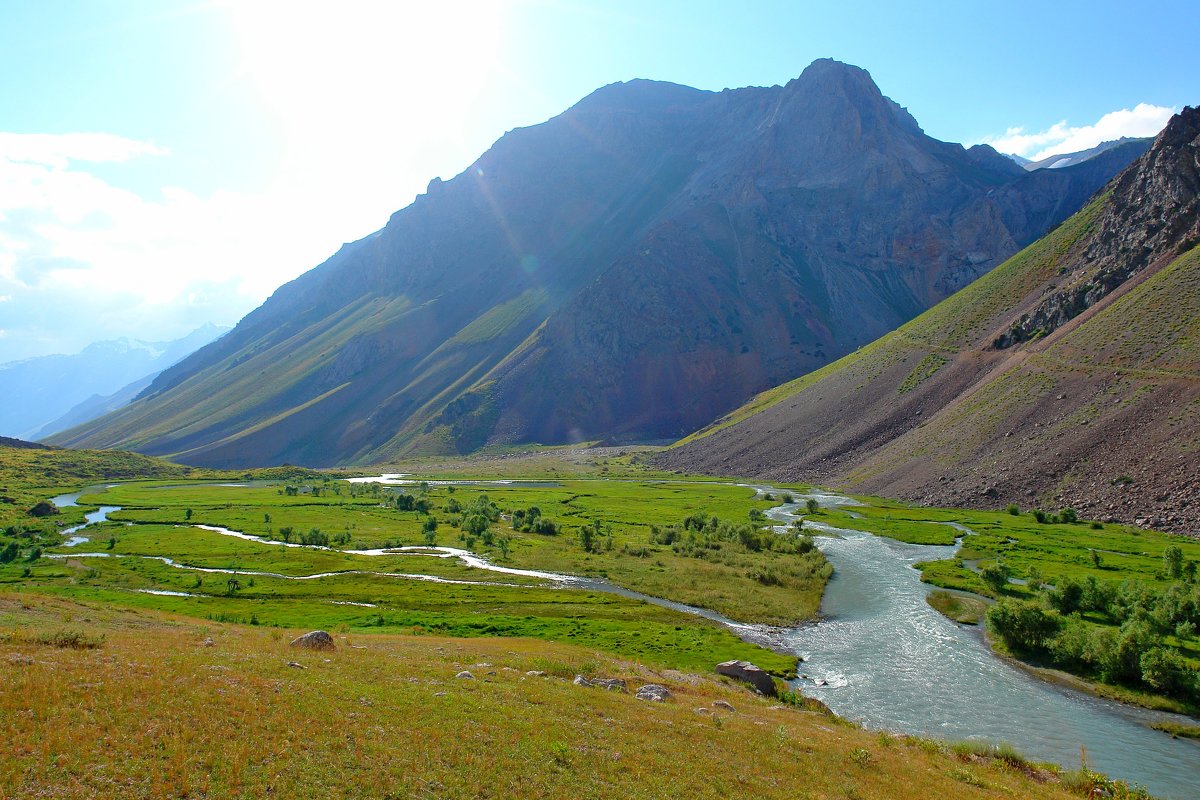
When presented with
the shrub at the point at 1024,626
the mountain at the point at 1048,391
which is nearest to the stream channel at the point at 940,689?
the shrub at the point at 1024,626

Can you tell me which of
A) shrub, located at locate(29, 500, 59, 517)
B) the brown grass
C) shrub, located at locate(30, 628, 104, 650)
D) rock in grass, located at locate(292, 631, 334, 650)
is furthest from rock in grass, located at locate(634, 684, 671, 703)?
shrub, located at locate(29, 500, 59, 517)

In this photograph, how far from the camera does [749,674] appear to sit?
120 ft

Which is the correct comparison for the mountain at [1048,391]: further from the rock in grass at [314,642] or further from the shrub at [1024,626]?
the rock in grass at [314,642]

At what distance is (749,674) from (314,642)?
79.3 ft

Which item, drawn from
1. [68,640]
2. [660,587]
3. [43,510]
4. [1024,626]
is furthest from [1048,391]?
[43,510]

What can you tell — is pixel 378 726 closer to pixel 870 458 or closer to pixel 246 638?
pixel 246 638

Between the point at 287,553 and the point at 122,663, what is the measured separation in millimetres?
58693

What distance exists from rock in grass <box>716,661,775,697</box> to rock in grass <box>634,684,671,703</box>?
8939 millimetres

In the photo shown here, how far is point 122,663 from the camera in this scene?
21359mm

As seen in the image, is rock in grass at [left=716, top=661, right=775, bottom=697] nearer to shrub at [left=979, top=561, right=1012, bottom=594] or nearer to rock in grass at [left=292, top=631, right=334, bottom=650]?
rock in grass at [left=292, top=631, right=334, bottom=650]

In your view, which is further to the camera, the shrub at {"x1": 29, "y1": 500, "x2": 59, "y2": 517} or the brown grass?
the shrub at {"x1": 29, "y1": 500, "x2": 59, "y2": 517}

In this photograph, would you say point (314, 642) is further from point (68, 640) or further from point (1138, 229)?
point (1138, 229)

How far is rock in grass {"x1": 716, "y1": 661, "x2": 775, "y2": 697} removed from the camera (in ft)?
117

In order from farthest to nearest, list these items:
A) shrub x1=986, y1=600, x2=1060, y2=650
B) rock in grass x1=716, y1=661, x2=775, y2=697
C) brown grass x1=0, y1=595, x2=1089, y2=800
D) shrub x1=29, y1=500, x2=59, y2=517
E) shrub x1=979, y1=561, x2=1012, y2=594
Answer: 1. shrub x1=29, y1=500, x2=59, y2=517
2. shrub x1=979, y1=561, x2=1012, y2=594
3. shrub x1=986, y1=600, x2=1060, y2=650
4. rock in grass x1=716, y1=661, x2=775, y2=697
5. brown grass x1=0, y1=595, x2=1089, y2=800
